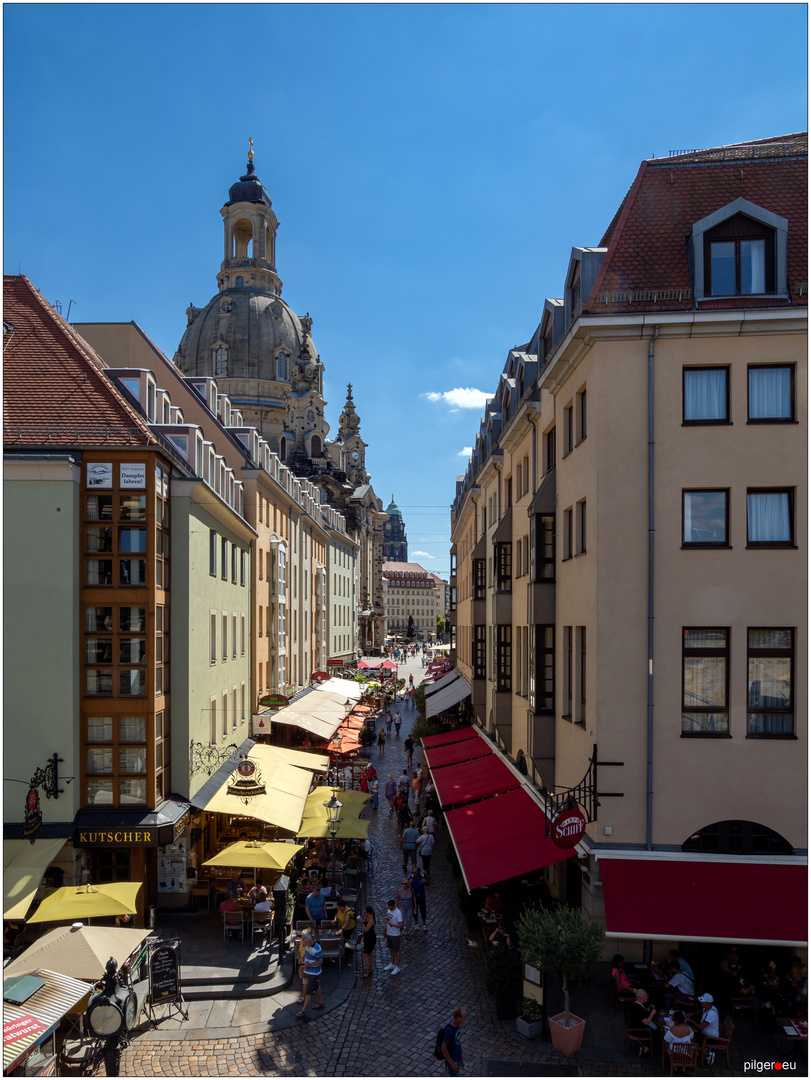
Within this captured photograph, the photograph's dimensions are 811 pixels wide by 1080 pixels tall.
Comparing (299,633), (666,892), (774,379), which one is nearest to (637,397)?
(774,379)

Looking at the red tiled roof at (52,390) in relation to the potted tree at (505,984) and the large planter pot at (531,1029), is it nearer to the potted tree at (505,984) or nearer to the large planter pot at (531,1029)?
the potted tree at (505,984)

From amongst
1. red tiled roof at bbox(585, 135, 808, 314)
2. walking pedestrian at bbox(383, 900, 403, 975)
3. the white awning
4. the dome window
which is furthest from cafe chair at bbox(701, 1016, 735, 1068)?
the dome window

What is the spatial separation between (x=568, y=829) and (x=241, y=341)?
8826 centimetres

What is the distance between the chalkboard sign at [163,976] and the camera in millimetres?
15320

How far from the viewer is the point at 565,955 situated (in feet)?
44.8

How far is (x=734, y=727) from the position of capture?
15.6 metres

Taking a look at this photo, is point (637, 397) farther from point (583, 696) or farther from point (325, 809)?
point (325, 809)

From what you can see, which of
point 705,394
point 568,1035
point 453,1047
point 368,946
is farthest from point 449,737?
point 705,394

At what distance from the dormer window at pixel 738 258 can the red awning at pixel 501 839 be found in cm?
1201

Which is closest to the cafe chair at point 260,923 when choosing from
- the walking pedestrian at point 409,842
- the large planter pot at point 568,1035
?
the walking pedestrian at point 409,842

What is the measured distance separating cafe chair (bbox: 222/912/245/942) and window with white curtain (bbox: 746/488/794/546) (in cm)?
1445

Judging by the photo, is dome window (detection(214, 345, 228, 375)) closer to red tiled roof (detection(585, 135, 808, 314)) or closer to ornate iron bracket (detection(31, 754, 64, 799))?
ornate iron bracket (detection(31, 754, 64, 799))

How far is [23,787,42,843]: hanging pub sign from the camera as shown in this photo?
1772cm

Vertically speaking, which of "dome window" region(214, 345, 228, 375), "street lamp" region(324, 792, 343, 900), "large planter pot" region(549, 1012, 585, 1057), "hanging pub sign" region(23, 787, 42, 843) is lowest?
"large planter pot" region(549, 1012, 585, 1057)
